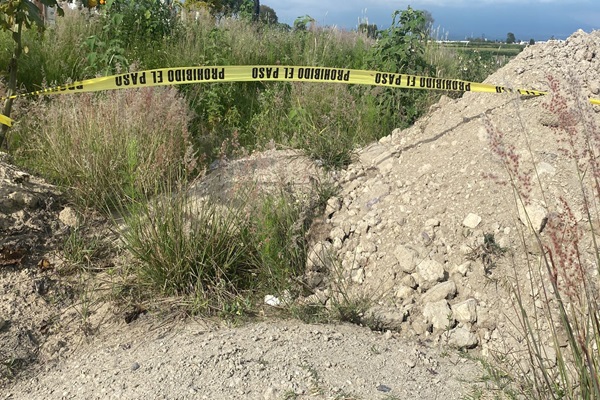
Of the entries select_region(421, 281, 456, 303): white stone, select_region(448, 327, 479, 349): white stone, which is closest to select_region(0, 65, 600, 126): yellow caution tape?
select_region(421, 281, 456, 303): white stone

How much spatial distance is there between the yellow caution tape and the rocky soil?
25cm

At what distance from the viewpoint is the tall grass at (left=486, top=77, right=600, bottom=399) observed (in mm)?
2189

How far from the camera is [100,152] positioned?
512 cm

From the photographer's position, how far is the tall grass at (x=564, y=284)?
2189mm

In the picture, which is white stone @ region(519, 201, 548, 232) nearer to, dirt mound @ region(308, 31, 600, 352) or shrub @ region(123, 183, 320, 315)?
dirt mound @ region(308, 31, 600, 352)

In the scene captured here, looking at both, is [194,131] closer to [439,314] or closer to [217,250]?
[217,250]

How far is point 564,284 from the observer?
11.5 feet

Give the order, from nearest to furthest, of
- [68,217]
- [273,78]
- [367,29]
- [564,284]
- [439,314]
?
[564,284] < [439,314] < [68,217] < [273,78] < [367,29]

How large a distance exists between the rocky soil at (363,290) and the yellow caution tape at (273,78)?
0.25 meters

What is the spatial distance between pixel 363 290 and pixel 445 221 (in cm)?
72

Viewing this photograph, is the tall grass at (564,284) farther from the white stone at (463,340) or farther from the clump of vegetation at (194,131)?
the clump of vegetation at (194,131)

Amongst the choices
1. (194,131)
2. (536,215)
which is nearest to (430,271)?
(536,215)

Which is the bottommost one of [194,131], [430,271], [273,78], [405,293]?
[405,293]

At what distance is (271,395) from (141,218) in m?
1.70
